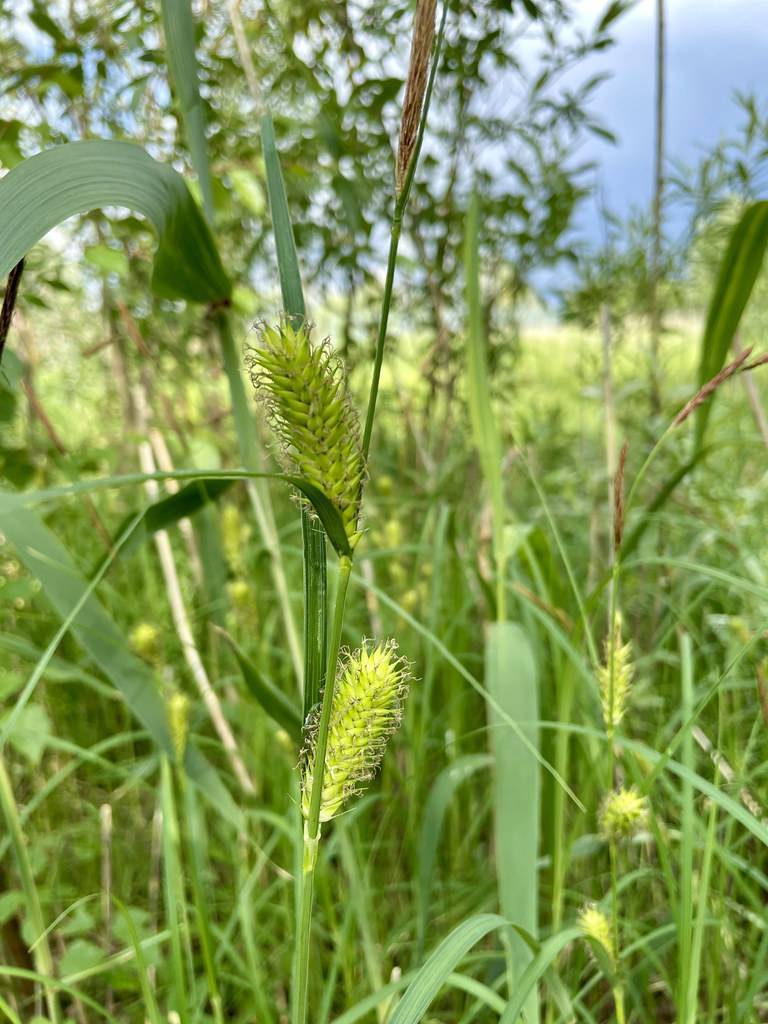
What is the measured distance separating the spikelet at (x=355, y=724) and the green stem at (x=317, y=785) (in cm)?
2

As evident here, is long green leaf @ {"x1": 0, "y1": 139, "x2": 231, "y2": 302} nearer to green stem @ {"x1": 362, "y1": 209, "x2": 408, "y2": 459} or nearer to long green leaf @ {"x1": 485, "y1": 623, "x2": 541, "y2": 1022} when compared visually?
green stem @ {"x1": 362, "y1": 209, "x2": 408, "y2": 459}

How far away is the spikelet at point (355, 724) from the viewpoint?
1.51 ft

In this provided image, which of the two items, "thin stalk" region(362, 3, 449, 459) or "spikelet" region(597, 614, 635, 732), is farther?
"spikelet" region(597, 614, 635, 732)

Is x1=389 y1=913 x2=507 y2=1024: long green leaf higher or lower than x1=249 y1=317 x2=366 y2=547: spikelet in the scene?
lower

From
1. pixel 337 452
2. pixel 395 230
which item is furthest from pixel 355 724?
pixel 395 230

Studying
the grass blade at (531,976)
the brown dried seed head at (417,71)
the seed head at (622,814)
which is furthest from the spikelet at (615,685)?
the brown dried seed head at (417,71)

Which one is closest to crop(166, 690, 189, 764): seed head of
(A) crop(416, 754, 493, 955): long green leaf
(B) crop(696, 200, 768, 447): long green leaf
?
(A) crop(416, 754, 493, 955): long green leaf

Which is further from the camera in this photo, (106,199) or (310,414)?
(106,199)

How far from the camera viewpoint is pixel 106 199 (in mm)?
570

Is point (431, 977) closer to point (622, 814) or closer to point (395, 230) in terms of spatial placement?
point (622, 814)

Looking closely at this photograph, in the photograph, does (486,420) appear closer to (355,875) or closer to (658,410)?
(355,875)

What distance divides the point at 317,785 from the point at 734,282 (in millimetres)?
765

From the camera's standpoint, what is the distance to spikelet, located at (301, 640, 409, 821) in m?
0.46

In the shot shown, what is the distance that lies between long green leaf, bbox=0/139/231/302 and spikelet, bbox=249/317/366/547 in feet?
0.62
